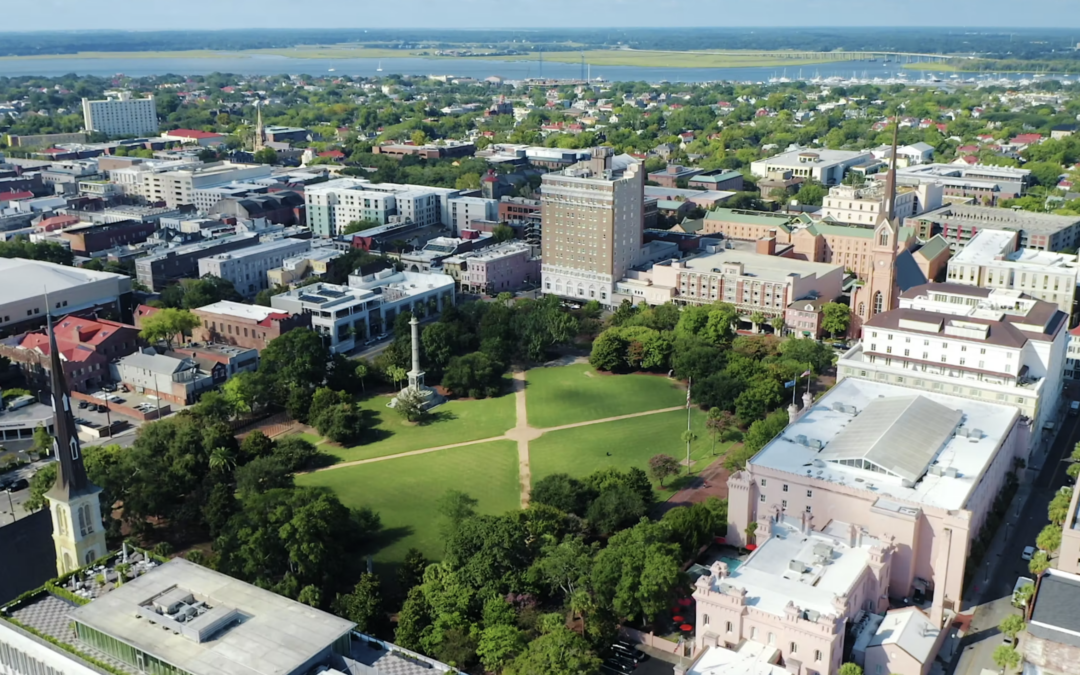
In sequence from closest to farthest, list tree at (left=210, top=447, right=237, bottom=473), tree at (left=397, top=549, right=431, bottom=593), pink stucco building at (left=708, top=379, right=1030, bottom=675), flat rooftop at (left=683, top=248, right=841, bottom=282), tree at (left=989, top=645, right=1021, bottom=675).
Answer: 1. tree at (left=989, top=645, right=1021, bottom=675)
2. pink stucco building at (left=708, top=379, right=1030, bottom=675)
3. tree at (left=397, top=549, right=431, bottom=593)
4. tree at (left=210, top=447, right=237, bottom=473)
5. flat rooftop at (left=683, top=248, right=841, bottom=282)

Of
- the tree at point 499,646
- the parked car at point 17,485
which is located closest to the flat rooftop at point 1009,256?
the tree at point 499,646

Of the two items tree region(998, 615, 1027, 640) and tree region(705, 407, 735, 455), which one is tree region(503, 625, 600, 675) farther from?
tree region(705, 407, 735, 455)

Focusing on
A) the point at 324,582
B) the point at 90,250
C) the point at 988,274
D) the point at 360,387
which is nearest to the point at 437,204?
the point at 90,250

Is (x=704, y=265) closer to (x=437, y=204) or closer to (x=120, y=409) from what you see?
(x=437, y=204)

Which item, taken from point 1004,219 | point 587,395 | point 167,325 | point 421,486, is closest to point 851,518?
point 421,486

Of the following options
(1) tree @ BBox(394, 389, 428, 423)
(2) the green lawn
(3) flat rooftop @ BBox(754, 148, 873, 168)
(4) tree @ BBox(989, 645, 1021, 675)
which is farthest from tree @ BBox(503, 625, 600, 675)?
(3) flat rooftop @ BBox(754, 148, 873, 168)

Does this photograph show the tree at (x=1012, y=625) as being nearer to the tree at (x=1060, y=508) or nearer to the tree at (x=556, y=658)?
the tree at (x=1060, y=508)
